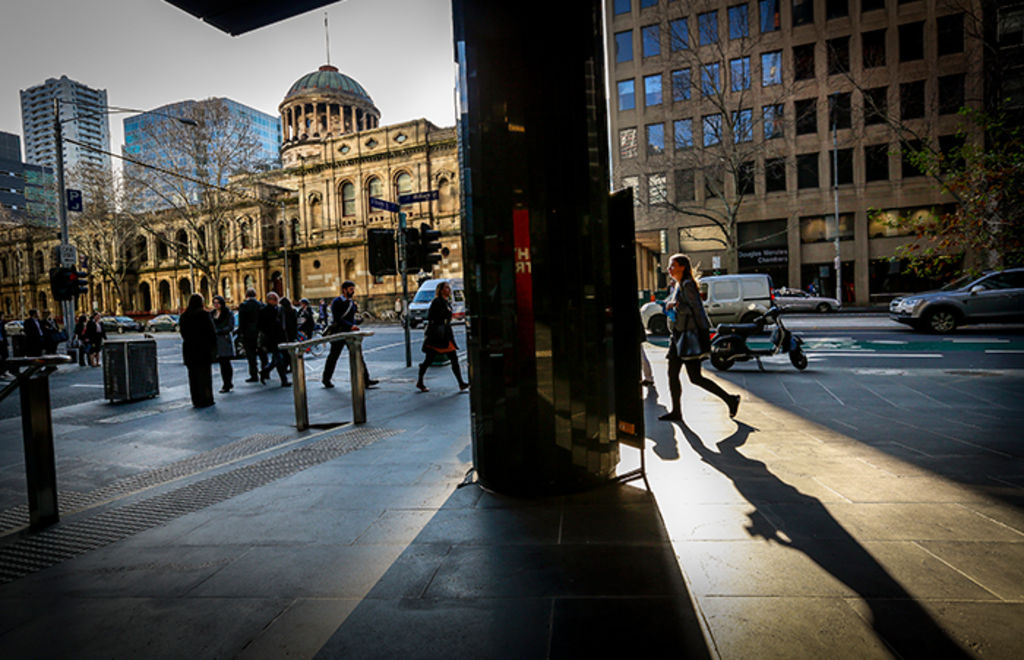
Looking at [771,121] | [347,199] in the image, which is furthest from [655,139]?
[347,199]

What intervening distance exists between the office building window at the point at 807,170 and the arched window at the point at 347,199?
111 ft

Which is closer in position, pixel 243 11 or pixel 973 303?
pixel 243 11

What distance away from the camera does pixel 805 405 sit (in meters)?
6.76

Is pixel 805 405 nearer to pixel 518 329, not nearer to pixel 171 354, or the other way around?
pixel 518 329

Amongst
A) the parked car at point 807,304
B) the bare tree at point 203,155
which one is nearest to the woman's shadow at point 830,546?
the parked car at point 807,304

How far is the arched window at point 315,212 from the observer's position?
160ft

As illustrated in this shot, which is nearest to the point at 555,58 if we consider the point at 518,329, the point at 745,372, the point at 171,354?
the point at 518,329

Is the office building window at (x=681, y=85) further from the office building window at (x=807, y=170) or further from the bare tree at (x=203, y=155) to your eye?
the bare tree at (x=203, y=155)

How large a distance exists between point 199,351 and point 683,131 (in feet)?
108

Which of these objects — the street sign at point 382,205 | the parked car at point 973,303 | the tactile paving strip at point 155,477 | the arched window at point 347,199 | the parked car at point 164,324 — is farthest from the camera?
the arched window at point 347,199

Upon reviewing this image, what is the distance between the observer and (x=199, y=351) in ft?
28.9

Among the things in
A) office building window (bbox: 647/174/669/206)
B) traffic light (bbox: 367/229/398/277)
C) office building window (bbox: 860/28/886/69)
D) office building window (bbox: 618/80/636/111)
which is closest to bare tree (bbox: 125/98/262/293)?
office building window (bbox: 618/80/636/111)

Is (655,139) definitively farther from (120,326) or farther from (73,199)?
(120,326)

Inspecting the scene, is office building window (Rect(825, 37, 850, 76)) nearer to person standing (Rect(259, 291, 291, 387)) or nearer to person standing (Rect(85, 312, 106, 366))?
person standing (Rect(259, 291, 291, 387))
